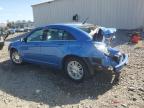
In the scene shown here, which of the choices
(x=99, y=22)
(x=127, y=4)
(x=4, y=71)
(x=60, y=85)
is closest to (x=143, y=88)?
(x=60, y=85)

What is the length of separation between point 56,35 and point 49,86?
1.57 meters

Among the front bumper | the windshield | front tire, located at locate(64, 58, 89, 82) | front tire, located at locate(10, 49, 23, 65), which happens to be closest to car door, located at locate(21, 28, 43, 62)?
front tire, located at locate(10, 49, 23, 65)

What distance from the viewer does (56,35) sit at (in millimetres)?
6859

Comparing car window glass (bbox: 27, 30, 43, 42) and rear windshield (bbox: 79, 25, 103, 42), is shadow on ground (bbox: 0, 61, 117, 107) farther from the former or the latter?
rear windshield (bbox: 79, 25, 103, 42)

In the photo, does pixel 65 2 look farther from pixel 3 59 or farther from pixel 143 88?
pixel 143 88

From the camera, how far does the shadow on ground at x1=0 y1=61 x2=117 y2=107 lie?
5.64m

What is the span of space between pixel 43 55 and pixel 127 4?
1121 cm

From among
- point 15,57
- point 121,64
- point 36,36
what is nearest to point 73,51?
point 121,64

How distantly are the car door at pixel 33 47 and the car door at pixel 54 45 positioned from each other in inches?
10.2

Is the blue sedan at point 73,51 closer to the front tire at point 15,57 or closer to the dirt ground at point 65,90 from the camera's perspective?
the dirt ground at point 65,90

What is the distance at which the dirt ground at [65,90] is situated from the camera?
5316mm

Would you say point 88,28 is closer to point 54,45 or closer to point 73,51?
point 73,51

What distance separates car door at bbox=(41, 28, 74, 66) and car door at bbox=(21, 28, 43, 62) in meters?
0.26

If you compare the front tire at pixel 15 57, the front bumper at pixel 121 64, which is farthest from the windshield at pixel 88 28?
the front tire at pixel 15 57
